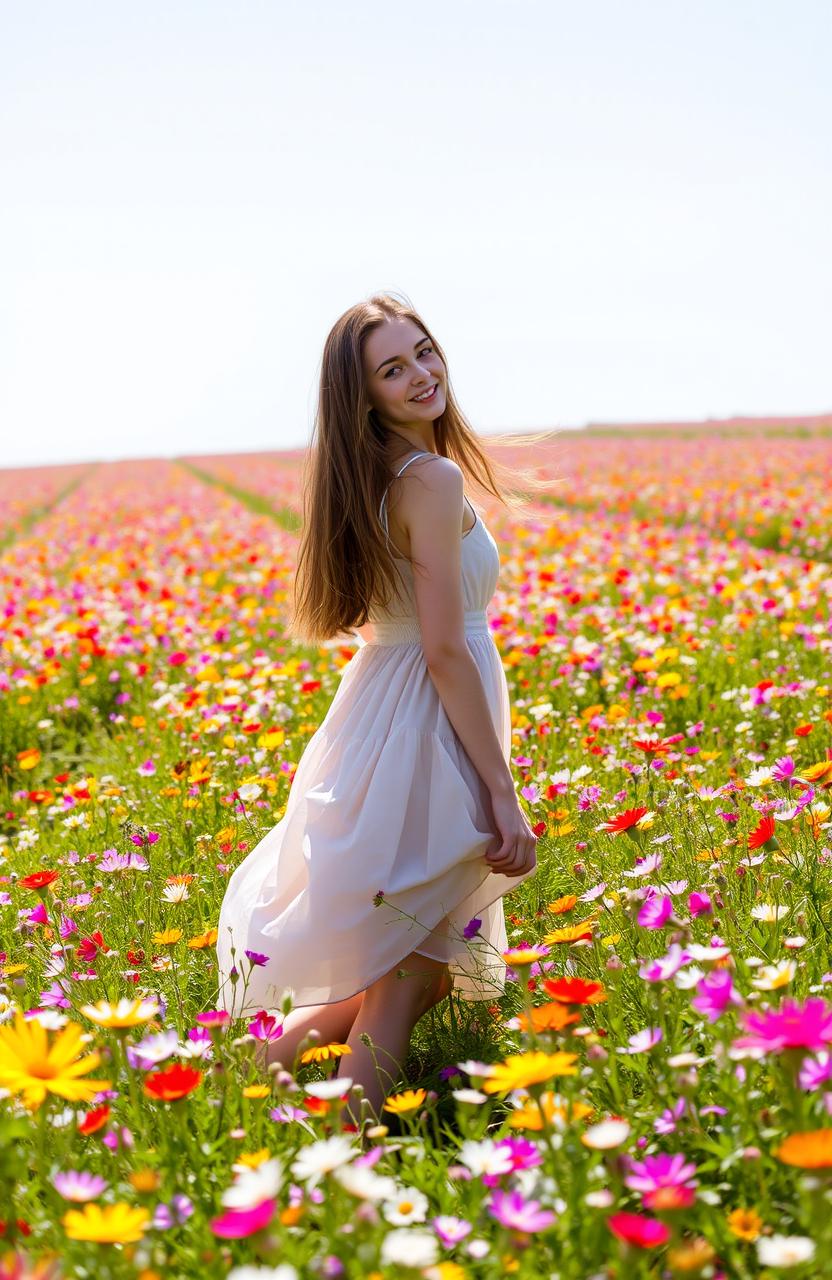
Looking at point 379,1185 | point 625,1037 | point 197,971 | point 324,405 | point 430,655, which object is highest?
point 324,405

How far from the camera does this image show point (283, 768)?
3.80m

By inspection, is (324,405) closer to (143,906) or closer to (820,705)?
Result: (143,906)

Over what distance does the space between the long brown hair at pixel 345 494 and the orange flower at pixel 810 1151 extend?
1.66 metres

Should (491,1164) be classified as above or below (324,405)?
below

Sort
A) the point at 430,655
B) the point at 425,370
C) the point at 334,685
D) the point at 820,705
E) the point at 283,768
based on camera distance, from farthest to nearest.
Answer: the point at 334,685
the point at 820,705
the point at 283,768
the point at 425,370
the point at 430,655

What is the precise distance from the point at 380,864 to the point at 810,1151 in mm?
1362

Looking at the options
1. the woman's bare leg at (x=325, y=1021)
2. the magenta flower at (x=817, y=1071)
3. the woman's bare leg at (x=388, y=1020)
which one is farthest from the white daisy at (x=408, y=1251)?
the woman's bare leg at (x=325, y=1021)

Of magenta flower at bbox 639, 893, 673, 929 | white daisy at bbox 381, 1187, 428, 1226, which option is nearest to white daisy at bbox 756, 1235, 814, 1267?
white daisy at bbox 381, 1187, 428, 1226

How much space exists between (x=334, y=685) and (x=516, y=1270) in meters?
3.85

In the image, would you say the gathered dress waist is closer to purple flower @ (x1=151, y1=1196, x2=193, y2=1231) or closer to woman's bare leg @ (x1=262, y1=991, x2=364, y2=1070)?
woman's bare leg @ (x1=262, y1=991, x2=364, y2=1070)

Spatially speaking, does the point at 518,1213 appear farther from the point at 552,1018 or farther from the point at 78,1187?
the point at 78,1187

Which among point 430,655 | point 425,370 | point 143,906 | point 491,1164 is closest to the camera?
point 491,1164

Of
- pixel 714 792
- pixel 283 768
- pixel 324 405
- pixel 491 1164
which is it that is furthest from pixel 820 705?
pixel 491 1164

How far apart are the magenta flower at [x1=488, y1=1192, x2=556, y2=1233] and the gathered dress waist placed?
5.14 feet
